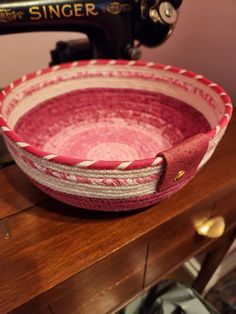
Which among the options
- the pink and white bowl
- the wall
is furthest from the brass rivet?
the wall

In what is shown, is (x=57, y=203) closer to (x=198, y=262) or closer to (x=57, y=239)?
(x=57, y=239)

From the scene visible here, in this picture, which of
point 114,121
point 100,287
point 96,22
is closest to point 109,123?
point 114,121

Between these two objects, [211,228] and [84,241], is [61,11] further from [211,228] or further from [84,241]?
[211,228]

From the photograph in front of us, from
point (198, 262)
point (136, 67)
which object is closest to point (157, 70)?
point (136, 67)

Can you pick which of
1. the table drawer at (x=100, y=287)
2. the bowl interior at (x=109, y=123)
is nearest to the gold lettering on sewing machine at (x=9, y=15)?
the bowl interior at (x=109, y=123)

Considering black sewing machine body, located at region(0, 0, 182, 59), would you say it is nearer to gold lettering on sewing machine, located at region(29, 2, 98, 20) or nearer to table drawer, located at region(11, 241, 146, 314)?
gold lettering on sewing machine, located at region(29, 2, 98, 20)

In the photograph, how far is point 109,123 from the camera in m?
0.54

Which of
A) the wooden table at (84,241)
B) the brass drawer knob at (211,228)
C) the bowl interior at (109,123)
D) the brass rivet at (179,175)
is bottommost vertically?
the brass drawer knob at (211,228)

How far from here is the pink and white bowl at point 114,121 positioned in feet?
1.00

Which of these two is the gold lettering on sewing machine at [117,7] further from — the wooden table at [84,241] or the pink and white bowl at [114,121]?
the wooden table at [84,241]

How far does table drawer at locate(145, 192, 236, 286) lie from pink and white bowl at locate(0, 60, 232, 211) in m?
0.09

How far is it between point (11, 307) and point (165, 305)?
576 mm

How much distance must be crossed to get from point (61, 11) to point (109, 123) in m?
0.20

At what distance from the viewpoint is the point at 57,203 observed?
0.39 m
